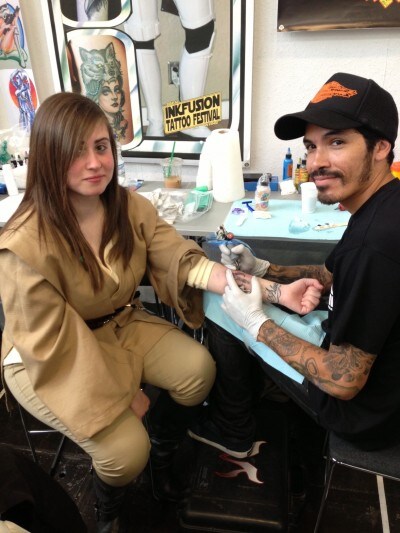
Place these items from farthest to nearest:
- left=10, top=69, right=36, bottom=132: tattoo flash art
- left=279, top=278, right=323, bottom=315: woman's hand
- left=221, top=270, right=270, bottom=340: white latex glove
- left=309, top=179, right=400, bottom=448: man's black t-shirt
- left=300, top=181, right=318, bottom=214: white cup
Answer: left=10, top=69, right=36, bottom=132: tattoo flash art
left=300, top=181, right=318, bottom=214: white cup
left=279, top=278, right=323, bottom=315: woman's hand
left=221, top=270, right=270, bottom=340: white latex glove
left=309, top=179, right=400, bottom=448: man's black t-shirt

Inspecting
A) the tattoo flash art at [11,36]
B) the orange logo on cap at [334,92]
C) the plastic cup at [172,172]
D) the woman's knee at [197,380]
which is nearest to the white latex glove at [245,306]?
the woman's knee at [197,380]

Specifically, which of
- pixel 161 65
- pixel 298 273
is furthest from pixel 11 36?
pixel 298 273

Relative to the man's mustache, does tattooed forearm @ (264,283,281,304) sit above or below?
below

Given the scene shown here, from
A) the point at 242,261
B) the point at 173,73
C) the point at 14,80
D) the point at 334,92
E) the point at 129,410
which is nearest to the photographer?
the point at 334,92

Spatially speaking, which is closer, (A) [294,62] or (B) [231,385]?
(B) [231,385]

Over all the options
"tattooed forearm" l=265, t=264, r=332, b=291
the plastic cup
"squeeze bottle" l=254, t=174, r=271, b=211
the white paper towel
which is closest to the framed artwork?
the plastic cup

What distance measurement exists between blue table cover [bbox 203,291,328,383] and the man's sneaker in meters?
0.39

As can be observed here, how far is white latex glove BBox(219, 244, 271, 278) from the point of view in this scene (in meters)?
1.40

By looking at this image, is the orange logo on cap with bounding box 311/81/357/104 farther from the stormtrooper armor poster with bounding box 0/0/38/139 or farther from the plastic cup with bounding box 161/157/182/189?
the stormtrooper armor poster with bounding box 0/0/38/139

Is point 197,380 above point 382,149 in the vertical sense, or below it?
below

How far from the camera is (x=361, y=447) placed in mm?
1017

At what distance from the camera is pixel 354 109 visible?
939 mm

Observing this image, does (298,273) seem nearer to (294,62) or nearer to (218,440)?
(218,440)

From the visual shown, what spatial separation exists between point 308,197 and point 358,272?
882 millimetres
